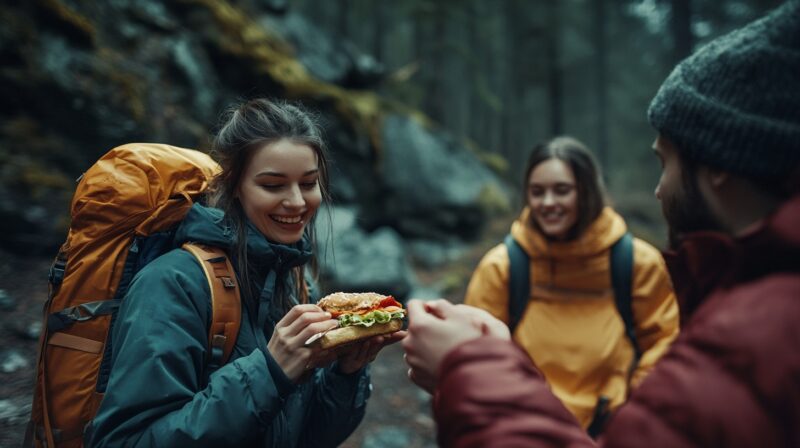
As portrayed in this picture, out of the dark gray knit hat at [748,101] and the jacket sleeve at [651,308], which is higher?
the dark gray knit hat at [748,101]

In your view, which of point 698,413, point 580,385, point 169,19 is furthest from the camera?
point 169,19

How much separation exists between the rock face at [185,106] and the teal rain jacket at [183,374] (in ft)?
8.65

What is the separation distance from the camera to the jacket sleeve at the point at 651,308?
436cm

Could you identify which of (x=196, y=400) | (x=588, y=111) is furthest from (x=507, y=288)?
(x=588, y=111)

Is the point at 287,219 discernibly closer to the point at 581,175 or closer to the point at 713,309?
the point at 713,309

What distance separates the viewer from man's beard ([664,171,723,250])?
1715 mm

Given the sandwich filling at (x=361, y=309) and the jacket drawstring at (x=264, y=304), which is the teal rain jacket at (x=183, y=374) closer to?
the jacket drawstring at (x=264, y=304)

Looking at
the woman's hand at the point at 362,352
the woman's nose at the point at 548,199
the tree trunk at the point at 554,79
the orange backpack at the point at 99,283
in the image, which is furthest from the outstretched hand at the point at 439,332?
the tree trunk at the point at 554,79

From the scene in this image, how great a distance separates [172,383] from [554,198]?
3.92 meters

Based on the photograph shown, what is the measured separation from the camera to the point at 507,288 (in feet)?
15.5

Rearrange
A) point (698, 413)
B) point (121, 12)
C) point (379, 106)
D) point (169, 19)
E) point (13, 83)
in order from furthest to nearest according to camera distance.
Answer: point (379, 106)
point (169, 19)
point (121, 12)
point (13, 83)
point (698, 413)

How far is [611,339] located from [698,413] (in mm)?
3370

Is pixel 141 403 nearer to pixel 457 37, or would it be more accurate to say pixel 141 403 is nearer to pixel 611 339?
pixel 611 339

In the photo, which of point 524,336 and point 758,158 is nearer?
point 758,158
